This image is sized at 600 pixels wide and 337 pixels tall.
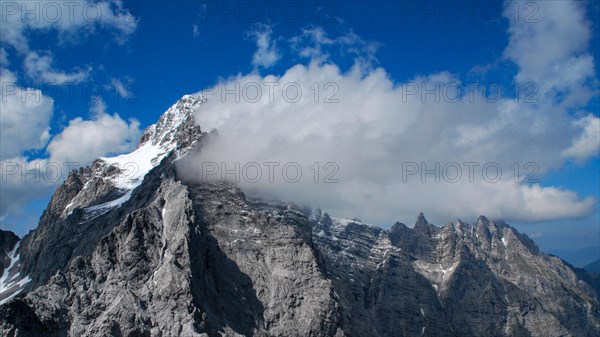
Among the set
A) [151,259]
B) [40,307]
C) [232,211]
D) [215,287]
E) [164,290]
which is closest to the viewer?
[40,307]

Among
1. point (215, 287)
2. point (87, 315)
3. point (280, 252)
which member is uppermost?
point (280, 252)

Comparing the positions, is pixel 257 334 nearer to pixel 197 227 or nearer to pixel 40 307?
pixel 197 227

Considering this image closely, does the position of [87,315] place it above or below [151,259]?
below

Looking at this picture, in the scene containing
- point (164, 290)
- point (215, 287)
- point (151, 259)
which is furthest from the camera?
point (215, 287)

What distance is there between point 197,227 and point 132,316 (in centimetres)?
3782

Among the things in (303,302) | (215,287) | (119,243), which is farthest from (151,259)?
(303,302)

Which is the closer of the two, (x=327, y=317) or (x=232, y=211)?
(x=327, y=317)

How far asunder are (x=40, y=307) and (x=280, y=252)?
7354 cm

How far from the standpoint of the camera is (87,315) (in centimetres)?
13150

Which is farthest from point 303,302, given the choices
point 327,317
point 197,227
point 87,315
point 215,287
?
point 87,315

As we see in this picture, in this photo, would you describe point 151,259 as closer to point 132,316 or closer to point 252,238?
point 132,316

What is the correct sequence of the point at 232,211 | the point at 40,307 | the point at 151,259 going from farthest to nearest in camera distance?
the point at 232,211 → the point at 151,259 → the point at 40,307

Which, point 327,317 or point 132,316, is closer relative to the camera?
point 132,316

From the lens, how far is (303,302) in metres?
171
